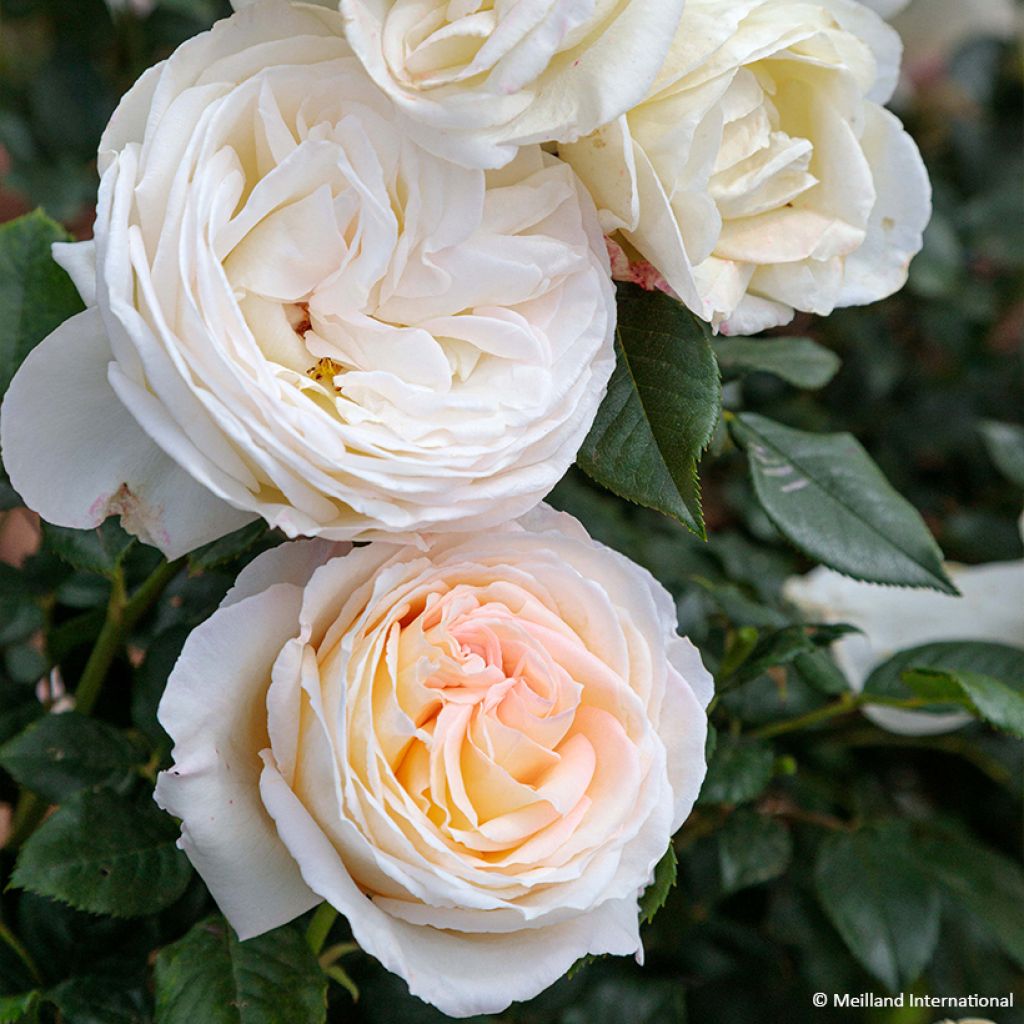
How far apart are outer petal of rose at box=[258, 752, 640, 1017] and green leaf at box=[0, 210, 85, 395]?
0.23 m

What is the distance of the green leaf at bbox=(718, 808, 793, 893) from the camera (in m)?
0.60

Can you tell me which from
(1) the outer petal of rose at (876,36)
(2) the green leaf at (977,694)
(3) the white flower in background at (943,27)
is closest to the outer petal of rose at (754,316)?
(1) the outer petal of rose at (876,36)

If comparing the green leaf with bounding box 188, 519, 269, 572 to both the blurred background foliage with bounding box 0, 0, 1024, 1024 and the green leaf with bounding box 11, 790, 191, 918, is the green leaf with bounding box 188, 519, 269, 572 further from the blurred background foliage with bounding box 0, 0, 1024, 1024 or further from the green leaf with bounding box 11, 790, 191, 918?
the green leaf with bounding box 11, 790, 191, 918

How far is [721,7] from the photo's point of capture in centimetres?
38

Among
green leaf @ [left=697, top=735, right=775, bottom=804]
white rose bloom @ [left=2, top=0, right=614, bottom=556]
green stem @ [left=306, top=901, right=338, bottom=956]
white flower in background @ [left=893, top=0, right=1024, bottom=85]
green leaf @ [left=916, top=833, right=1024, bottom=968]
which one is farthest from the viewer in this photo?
white flower in background @ [left=893, top=0, right=1024, bottom=85]

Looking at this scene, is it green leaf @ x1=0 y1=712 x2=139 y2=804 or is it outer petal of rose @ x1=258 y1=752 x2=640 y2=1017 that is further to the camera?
green leaf @ x1=0 y1=712 x2=139 y2=804

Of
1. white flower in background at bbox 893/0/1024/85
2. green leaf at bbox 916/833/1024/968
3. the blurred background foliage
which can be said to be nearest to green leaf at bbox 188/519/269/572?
the blurred background foliage

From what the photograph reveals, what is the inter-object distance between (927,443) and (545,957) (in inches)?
31.2

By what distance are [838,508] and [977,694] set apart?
4.0 inches

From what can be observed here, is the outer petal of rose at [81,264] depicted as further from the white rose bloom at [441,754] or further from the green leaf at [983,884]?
the green leaf at [983,884]

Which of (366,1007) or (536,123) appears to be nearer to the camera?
(536,123)

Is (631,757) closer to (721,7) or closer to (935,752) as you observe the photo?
(721,7)

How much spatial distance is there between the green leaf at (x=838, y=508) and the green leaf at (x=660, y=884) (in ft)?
0.54

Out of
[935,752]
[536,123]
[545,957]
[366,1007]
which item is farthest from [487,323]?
[935,752]
